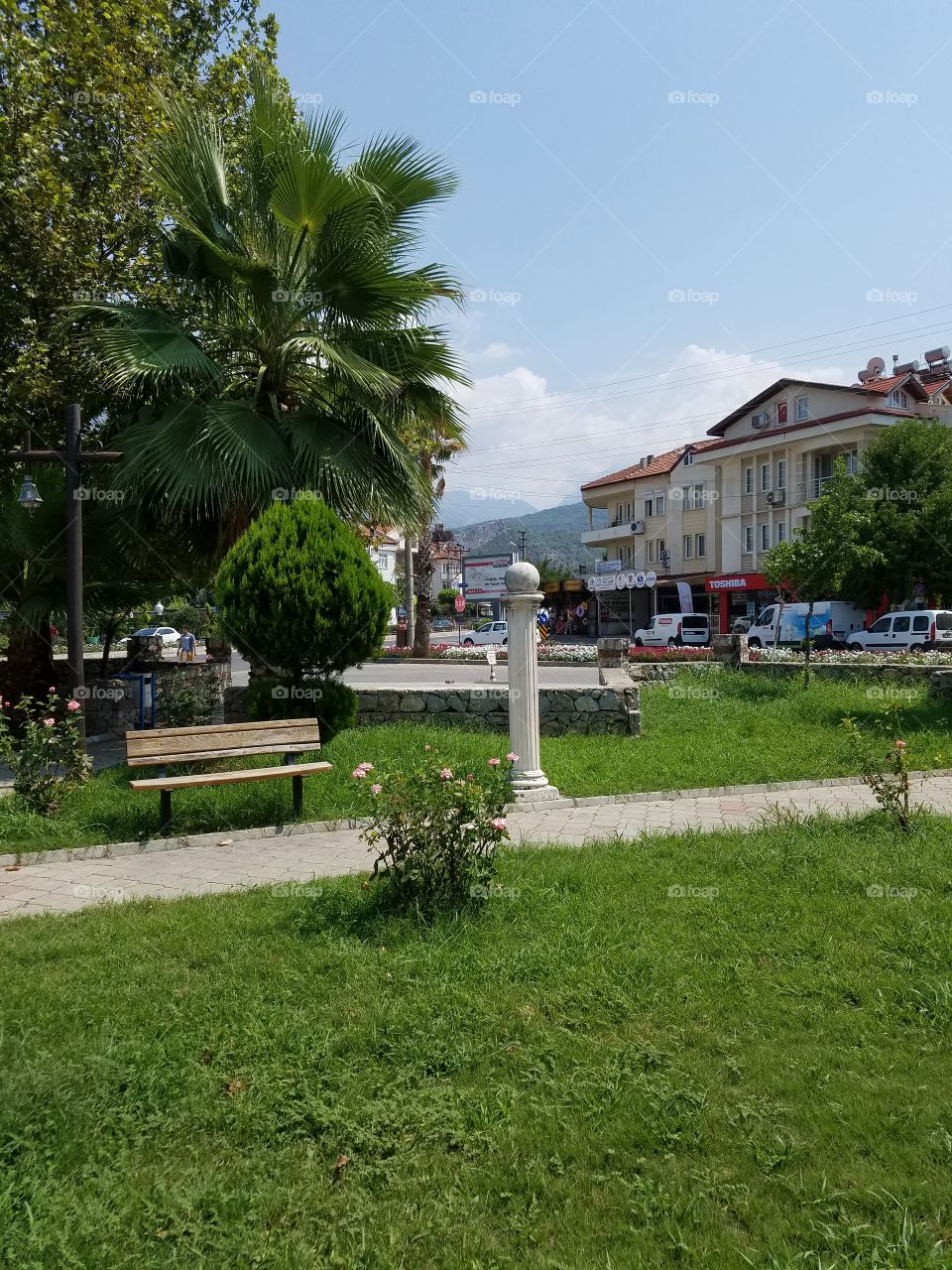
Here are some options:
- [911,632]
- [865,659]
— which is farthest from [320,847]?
[911,632]

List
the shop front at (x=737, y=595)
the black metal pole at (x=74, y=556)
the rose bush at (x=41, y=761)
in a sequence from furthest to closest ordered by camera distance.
A: 1. the shop front at (x=737, y=595)
2. the black metal pole at (x=74, y=556)
3. the rose bush at (x=41, y=761)

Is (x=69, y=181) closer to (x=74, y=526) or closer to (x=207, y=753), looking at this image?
(x=74, y=526)

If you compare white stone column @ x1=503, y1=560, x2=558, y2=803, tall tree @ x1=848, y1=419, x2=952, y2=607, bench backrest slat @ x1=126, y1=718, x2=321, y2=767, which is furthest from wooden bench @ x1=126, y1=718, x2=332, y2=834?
tall tree @ x1=848, y1=419, x2=952, y2=607

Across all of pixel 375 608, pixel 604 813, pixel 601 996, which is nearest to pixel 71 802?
pixel 375 608

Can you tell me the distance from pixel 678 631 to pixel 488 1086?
34683mm

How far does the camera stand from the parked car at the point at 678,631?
Result: 120ft

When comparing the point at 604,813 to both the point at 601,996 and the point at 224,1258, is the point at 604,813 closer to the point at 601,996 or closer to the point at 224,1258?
the point at 601,996

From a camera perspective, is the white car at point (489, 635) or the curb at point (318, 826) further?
the white car at point (489, 635)

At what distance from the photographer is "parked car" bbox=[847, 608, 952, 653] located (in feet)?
83.6

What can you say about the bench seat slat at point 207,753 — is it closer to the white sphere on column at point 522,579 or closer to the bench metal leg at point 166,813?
the bench metal leg at point 166,813

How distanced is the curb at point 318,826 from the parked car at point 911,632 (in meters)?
18.2

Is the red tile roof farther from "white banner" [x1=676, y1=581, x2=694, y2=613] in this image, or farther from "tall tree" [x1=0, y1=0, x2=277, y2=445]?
"tall tree" [x1=0, y1=0, x2=277, y2=445]

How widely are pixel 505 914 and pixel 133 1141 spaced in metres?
2.33

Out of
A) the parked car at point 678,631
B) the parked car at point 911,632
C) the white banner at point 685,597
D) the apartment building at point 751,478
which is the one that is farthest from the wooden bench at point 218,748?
the white banner at point 685,597
